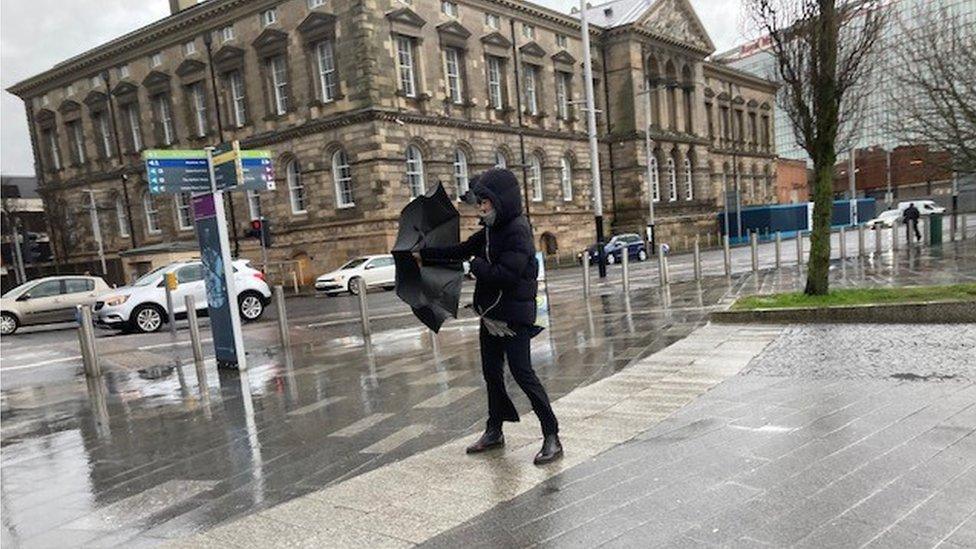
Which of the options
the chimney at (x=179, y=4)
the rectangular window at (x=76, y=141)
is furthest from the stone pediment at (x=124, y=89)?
the chimney at (x=179, y=4)

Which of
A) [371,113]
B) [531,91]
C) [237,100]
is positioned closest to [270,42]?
[237,100]

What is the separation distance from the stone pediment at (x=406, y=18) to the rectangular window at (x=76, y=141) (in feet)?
86.7

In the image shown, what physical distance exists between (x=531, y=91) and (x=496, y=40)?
4.34 metres

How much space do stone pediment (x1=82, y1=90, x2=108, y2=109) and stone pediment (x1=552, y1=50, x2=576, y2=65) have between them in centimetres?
2880

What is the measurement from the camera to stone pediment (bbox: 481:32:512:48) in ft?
119

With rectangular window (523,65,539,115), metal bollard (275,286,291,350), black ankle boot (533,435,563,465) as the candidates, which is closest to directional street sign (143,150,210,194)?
metal bollard (275,286,291,350)

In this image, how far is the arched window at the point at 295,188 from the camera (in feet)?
110

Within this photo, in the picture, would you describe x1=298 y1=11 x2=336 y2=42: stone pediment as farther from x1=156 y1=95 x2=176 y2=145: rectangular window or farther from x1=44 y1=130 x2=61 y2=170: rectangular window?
x1=44 y1=130 x2=61 y2=170: rectangular window

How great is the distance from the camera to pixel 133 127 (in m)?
41.0

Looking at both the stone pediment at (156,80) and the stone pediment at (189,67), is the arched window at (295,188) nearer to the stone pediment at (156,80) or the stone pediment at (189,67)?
the stone pediment at (189,67)

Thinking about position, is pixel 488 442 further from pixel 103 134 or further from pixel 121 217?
pixel 103 134

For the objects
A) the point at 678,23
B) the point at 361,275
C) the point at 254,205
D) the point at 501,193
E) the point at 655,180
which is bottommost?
the point at 361,275

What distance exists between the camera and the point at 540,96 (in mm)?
40312

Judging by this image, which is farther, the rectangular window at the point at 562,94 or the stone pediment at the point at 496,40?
the rectangular window at the point at 562,94
